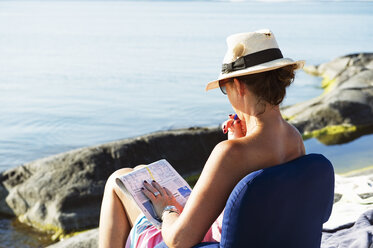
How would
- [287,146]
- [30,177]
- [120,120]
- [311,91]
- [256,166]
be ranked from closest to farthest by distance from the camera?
1. [256,166]
2. [287,146]
3. [30,177]
4. [120,120]
5. [311,91]

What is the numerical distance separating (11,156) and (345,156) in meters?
6.47

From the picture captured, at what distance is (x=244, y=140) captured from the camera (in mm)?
2473

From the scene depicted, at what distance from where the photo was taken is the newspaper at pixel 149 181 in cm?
288

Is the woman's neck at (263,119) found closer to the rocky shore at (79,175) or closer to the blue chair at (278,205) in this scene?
the blue chair at (278,205)

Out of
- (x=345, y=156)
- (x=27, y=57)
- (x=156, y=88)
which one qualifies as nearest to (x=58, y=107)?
(x=156, y=88)

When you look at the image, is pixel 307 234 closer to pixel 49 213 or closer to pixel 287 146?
pixel 287 146

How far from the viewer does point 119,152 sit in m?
6.80

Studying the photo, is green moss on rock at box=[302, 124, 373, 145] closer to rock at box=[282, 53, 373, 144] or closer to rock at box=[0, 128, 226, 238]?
rock at box=[282, 53, 373, 144]

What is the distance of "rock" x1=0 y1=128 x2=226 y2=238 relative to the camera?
6.23m

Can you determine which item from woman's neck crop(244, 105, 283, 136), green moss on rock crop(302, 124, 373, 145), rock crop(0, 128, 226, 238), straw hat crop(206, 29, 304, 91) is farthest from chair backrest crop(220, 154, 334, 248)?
green moss on rock crop(302, 124, 373, 145)

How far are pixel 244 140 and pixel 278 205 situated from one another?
333 millimetres

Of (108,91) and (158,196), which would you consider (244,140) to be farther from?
(108,91)

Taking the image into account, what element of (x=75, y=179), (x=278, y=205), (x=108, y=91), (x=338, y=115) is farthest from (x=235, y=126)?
(x=108, y=91)

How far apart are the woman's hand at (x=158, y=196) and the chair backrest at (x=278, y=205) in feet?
1.79
